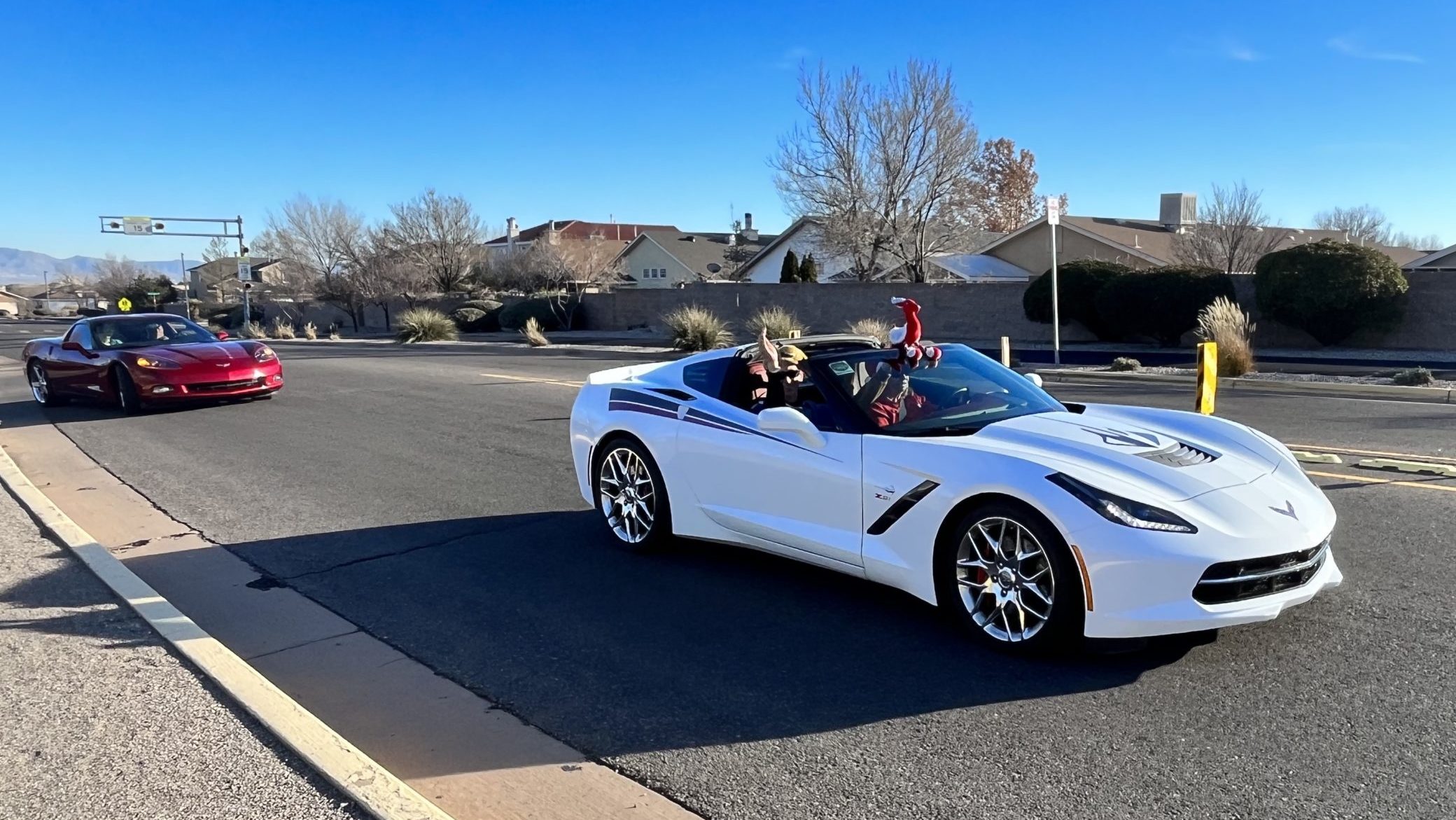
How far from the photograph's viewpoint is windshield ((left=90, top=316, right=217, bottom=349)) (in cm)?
1456

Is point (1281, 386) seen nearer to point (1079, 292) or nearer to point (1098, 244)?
point (1079, 292)

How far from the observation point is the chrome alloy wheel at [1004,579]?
13.8 ft

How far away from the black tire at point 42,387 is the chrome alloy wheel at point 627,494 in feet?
41.2

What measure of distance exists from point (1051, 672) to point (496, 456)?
6.74 meters

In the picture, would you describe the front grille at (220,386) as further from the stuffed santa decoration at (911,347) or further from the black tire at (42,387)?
the stuffed santa decoration at (911,347)

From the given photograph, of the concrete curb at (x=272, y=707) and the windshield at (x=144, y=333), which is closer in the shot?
the concrete curb at (x=272, y=707)

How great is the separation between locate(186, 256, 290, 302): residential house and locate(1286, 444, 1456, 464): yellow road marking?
208ft

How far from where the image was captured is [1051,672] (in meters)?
4.19

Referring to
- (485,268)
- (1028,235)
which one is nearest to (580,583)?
(1028,235)

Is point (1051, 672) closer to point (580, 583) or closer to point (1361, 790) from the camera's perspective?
point (1361, 790)

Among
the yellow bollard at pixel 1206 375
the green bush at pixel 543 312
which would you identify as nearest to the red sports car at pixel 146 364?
the yellow bollard at pixel 1206 375

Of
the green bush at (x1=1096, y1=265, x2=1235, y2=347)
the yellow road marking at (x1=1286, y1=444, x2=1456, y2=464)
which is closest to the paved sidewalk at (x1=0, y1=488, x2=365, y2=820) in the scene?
the yellow road marking at (x1=1286, y1=444, x2=1456, y2=464)

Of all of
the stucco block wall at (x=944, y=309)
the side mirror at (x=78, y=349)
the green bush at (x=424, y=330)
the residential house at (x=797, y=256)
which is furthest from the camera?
the residential house at (x=797, y=256)

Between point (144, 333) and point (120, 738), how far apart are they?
41.9ft
